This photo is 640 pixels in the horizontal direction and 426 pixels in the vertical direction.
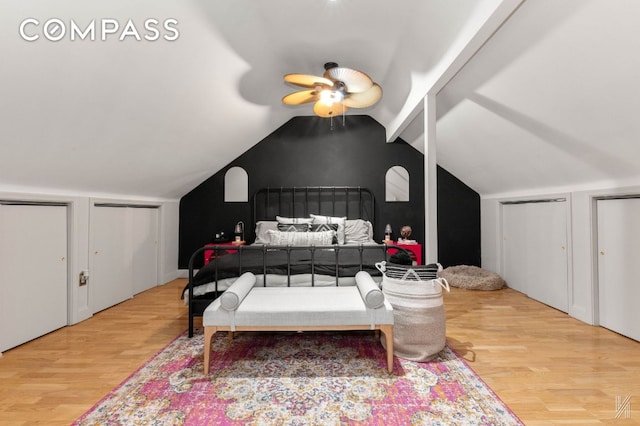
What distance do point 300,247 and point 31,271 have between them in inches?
86.6

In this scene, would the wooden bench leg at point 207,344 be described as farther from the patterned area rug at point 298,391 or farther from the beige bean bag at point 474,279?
the beige bean bag at point 474,279

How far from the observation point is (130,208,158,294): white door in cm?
407

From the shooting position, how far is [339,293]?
2.44 metres

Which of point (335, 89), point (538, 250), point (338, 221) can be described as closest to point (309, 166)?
point (338, 221)

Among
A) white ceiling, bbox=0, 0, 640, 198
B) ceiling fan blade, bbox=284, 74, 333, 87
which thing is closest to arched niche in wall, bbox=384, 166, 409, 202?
white ceiling, bbox=0, 0, 640, 198

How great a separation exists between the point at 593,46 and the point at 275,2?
6.68 feet

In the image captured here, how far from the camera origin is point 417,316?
222cm

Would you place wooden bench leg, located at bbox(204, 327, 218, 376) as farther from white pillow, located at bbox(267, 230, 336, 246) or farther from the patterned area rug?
white pillow, located at bbox(267, 230, 336, 246)

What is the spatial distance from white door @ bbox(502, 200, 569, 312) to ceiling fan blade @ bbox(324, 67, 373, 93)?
2344mm

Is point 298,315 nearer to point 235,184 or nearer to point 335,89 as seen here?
point 335,89

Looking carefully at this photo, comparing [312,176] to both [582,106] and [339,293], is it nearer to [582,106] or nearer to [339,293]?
[339,293]

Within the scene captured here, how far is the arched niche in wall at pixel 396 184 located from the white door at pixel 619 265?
8.14 feet

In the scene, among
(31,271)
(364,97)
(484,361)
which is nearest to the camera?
(484,361)

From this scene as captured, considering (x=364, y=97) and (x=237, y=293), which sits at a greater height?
(x=364, y=97)
